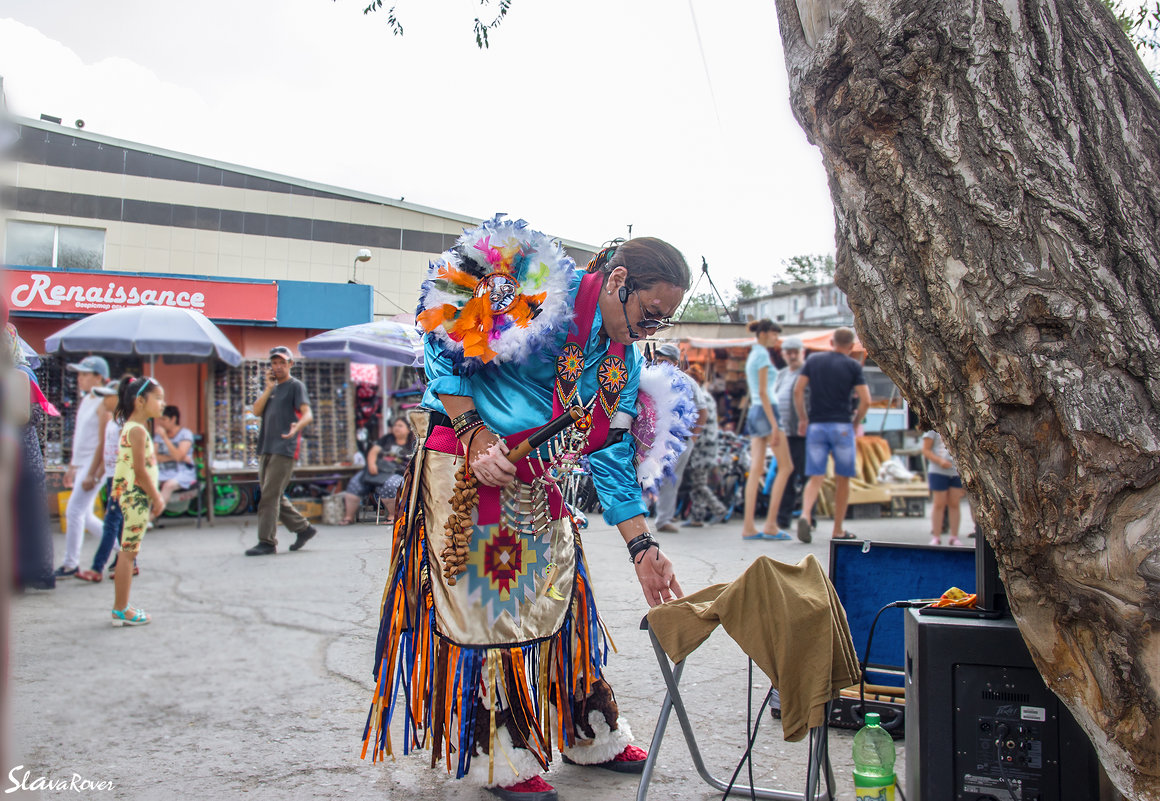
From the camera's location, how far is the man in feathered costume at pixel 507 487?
2441mm

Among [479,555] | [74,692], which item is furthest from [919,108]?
[74,692]

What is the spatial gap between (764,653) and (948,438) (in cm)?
69

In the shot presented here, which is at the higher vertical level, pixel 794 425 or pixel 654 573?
pixel 794 425

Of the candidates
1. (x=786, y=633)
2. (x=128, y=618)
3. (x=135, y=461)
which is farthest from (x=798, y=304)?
(x=786, y=633)

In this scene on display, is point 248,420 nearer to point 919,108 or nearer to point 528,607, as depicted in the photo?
point 528,607

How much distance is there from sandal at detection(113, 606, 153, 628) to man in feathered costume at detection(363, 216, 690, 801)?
2985 millimetres

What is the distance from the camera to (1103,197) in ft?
5.70

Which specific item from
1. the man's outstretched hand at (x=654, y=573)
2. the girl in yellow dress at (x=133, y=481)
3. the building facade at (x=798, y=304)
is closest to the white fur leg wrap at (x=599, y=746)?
the man's outstretched hand at (x=654, y=573)

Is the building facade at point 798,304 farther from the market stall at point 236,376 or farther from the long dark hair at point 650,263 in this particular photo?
the long dark hair at point 650,263

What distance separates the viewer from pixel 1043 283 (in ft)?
5.60

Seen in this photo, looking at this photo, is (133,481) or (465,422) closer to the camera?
(465,422)

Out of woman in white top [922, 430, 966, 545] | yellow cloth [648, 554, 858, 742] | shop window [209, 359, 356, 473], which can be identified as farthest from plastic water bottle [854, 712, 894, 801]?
shop window [209, 359, 356, 473]

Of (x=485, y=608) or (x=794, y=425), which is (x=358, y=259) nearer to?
(x=794, y=425)

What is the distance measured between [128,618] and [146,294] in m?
3.55
